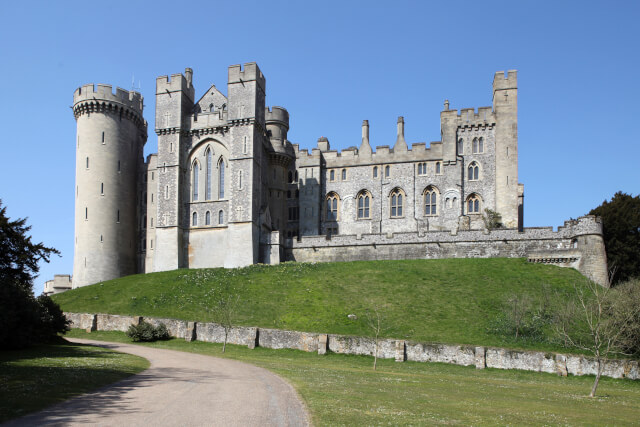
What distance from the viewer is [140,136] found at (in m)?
67.3

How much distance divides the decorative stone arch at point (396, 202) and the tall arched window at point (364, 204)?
246 centimetres

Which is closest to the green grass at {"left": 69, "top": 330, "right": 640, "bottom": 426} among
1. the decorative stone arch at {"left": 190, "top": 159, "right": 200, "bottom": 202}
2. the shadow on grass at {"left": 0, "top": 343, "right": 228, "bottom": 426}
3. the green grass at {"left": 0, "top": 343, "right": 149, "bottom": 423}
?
the shadow on grass at {"left": 0, "top": 343, "right": 228, "bottom": 426}

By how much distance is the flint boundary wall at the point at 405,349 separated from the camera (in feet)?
100.0

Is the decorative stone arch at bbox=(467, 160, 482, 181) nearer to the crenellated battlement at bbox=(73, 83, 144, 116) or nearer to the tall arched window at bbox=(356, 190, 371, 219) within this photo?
the tall arched window at bbox=(356, 190, 371, 219)

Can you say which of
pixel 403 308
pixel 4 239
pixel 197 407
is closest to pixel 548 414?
pixel 197 407

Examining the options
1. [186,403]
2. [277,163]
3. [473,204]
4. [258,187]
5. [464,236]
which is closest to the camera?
[186,403]

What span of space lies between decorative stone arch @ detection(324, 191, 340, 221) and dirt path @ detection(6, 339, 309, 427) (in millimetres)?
41268

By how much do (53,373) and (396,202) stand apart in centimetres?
4595

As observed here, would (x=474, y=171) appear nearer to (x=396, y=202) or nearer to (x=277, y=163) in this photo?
(x=396, y=202)

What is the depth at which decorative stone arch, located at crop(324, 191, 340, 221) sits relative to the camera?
65.1 m

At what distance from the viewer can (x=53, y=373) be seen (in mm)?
21219

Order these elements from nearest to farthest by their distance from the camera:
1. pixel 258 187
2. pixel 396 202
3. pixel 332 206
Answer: pixel 258 187, pixel 396 202, pixel 332 206

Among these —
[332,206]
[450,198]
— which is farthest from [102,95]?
[450,198]

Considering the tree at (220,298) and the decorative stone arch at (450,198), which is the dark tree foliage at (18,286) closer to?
the tree at (220,298)
